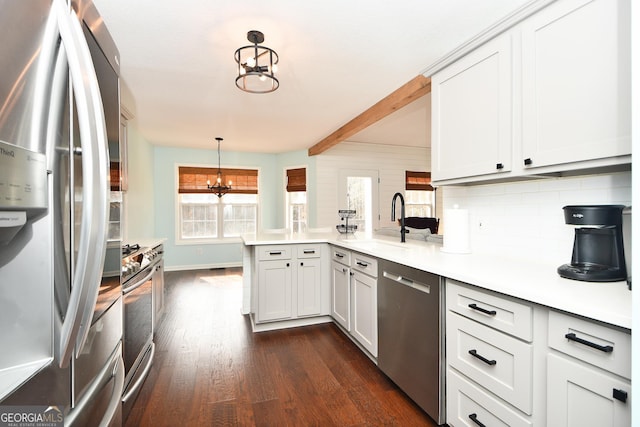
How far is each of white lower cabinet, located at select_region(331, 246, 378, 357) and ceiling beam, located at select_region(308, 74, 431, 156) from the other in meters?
1.58

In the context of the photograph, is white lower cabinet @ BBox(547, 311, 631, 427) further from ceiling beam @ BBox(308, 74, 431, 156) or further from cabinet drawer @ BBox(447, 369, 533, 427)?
ceiling beam @ BBox(308, 74, 431, 156)

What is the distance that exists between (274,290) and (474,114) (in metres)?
2.24

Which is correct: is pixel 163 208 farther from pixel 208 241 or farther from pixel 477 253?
pixel 477 253

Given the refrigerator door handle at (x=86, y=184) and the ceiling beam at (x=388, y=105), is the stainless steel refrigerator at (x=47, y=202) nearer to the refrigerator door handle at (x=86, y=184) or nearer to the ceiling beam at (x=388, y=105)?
the refrigerator door handle at (x=86, y=184)

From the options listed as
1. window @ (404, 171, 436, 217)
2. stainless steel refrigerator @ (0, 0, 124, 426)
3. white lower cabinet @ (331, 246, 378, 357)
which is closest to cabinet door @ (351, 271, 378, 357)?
white lower cabinet @ (331, 246, 378, 357)

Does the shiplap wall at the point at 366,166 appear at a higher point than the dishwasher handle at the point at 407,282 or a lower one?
higher

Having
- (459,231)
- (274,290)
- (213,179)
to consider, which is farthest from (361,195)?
(459,231)

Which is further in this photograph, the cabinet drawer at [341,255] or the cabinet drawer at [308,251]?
the cabinet drawer at [308,251]

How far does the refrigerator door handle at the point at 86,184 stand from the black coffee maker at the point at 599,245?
1.72 m

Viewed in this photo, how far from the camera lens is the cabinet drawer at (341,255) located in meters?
2.73

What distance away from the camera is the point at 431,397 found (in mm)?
1677

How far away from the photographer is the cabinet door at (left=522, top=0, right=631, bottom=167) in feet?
4.19

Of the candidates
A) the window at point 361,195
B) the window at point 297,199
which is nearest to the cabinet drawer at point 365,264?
the window at point 361,195

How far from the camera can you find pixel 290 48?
2.32 metres
